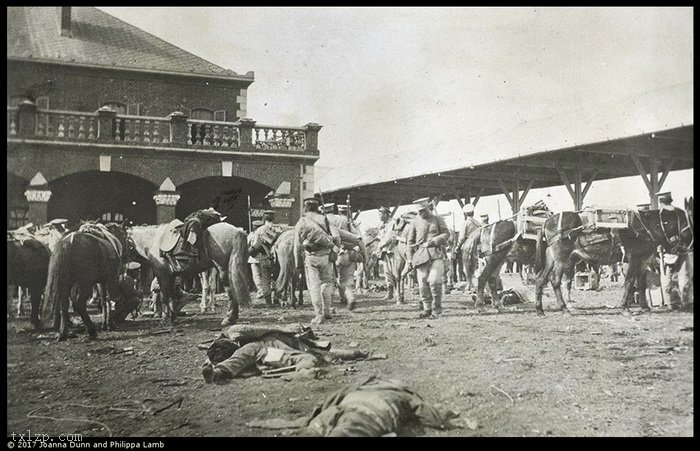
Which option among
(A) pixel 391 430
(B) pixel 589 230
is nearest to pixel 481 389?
(A) pixel 391 430

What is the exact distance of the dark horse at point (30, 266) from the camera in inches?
181

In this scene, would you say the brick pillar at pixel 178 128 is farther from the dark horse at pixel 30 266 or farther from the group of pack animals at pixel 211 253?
the dark horse at pixel 30 266

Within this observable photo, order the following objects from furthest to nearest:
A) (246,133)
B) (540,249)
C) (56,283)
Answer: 1. (540,249)
2. (246,133)
3. (56,283)

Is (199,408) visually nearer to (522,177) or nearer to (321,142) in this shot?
(321,142)

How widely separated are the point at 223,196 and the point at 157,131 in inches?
31.2

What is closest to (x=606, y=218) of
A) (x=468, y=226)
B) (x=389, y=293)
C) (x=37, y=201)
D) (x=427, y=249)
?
(x=468, y=226)

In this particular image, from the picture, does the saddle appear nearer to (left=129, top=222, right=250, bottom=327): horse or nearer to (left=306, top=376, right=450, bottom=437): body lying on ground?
(left=129, top=222, right=250, bottom=327): horse

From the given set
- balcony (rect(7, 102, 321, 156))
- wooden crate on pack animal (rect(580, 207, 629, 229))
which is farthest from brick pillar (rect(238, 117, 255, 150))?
wooden crate on pack animal (rect(580, 207, 629, 229))

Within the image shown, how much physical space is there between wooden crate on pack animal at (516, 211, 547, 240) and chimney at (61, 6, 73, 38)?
4.53 meters

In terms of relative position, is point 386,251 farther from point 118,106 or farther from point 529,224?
point 118,106

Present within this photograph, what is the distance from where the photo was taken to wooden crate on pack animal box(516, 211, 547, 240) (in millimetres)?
5484

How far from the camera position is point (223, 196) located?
4.93 m

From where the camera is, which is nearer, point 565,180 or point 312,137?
point 312,137
